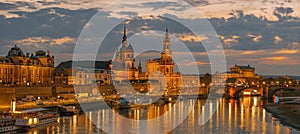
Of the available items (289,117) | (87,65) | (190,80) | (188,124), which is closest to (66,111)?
(188,124)

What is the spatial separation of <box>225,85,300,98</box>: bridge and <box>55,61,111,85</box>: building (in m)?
19.5

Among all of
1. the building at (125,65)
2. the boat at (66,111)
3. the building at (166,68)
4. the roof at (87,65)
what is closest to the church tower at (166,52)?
the building at (166,68)

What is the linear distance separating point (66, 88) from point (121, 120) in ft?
63.7

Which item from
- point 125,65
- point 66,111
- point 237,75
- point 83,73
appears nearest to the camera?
point 66,111

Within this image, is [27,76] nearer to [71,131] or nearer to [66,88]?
[66,88]

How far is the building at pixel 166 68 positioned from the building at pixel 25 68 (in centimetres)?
3590

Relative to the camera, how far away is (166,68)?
98.5 metres

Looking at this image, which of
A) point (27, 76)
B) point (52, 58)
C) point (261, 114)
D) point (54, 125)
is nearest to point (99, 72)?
point (52, 58)

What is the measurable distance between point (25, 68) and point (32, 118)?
25736 millimetres

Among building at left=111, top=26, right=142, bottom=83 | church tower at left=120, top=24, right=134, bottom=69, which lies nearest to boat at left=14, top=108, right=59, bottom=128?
building at left=111, top=26, right=142, bottom=83

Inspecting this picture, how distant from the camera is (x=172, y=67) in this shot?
99.9m

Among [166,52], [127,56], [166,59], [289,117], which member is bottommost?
[289,117]

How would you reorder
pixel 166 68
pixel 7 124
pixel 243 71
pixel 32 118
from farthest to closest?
pixel 243 71 < pixel 166 68 < pixel 32 118 < pixel 7 124

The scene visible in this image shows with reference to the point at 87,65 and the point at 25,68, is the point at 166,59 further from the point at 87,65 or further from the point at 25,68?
the point at 25,68
